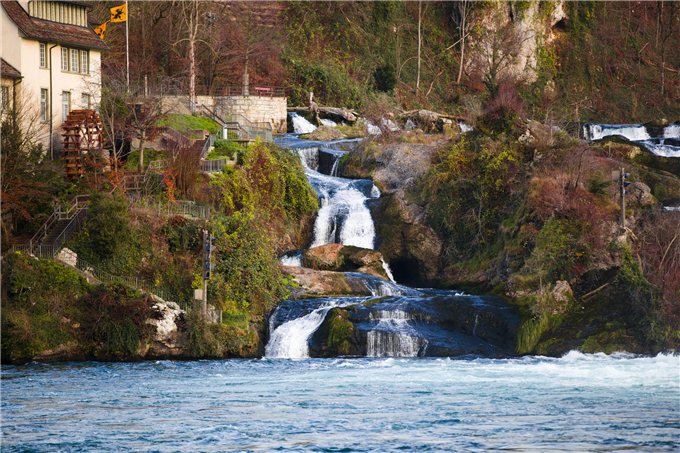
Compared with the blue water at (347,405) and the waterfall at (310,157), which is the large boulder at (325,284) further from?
the waterfall at (310,157)

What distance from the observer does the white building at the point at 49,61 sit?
60.5 m

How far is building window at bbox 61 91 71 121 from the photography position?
63.6 m

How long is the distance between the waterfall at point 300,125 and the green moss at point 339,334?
28.4 m

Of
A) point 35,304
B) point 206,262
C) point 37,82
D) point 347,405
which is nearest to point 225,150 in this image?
point 37,82

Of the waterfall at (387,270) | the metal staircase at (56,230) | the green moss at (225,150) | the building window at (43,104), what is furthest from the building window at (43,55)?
the waterfall at (387,270)

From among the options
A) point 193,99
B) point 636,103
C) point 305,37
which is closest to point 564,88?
point 636,103

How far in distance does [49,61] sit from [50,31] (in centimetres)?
133

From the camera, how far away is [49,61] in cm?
6259

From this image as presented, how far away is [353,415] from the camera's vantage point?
3688cm

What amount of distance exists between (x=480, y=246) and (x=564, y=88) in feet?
134

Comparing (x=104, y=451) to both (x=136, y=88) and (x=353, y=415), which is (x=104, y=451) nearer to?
(x=353, y=415)

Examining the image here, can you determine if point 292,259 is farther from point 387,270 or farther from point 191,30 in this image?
point 191,30

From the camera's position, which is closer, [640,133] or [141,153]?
[141,153]

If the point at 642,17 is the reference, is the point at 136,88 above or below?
below
